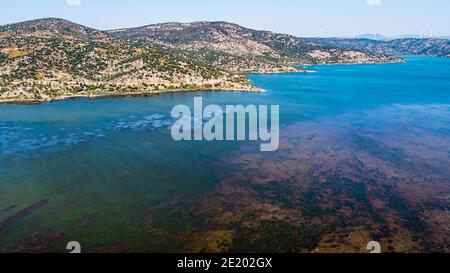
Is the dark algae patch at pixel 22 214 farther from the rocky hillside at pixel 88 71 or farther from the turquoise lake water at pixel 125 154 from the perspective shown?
the rocky hillside at pixel 88 71

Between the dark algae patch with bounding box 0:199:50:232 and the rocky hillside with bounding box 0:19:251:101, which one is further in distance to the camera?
the rocky hillside with bounding box 0:19:251:101

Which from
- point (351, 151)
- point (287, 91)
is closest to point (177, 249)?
point (351, 151)

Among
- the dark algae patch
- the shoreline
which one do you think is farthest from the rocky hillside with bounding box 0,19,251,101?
the dark algae patch

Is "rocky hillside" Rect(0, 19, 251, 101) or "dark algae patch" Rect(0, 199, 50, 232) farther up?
"rocky hillside" Rect(0, 19, 251, 101)

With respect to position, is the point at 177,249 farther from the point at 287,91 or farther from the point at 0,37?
the point at 0,37

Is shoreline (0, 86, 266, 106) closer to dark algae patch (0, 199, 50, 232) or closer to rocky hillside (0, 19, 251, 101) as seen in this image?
rocky hillside (0, 19, 251, 101)

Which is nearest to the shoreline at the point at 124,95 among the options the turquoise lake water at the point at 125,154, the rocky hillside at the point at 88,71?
the rocky hillside at the point at 88,71
